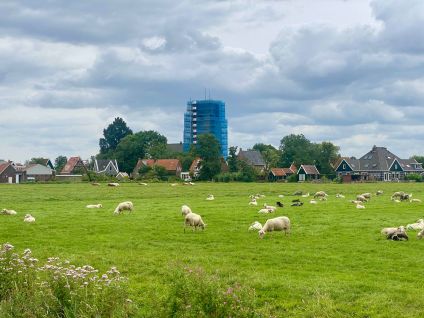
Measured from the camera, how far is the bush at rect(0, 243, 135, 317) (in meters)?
13.1

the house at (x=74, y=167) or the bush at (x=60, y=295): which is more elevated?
the house at (x=74, y=167)

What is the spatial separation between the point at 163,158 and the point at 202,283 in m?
164

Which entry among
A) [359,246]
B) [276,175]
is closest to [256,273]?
[359,246]

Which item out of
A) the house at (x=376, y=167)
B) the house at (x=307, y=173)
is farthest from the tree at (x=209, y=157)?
the house at (x=376, y=167)

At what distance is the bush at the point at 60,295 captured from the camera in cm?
1310

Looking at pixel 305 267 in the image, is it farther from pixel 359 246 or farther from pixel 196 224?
pixel 196 224

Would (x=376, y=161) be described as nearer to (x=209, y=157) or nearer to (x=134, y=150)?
(x=209, y=157)

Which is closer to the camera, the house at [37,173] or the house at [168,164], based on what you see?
the house at [168,164]

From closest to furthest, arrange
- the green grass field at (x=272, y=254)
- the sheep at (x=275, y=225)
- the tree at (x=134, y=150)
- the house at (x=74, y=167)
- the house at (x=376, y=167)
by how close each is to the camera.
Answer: the green grass field at (x=272, y=254)
the sheep at (x=275, y=225)
the house at (x=376, y=167)
the tree at (x=134, y=150)
the house at (x=74, y=167)

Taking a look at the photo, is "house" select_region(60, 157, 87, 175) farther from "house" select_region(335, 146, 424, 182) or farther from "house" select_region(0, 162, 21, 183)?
"house" select_region(335, 146, 424, 182)

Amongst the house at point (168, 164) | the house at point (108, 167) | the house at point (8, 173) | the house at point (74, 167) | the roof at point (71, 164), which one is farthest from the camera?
the roof at point (71, 164)

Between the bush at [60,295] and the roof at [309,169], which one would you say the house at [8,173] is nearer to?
the roof at [309,169]

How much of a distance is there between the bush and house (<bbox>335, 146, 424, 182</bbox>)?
14914 centimetres

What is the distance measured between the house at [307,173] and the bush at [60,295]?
141 metres
